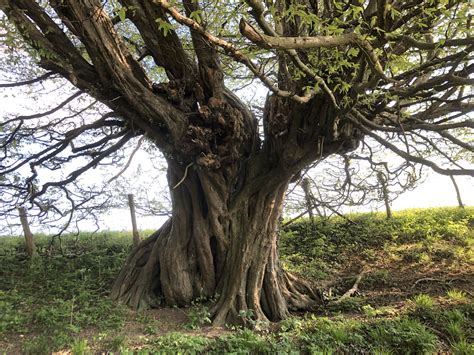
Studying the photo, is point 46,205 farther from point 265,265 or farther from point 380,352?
point 380,352

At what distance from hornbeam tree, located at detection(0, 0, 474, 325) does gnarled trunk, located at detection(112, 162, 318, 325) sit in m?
0.02

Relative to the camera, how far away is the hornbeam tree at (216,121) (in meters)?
4.35

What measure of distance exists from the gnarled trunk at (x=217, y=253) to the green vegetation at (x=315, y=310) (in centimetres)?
35

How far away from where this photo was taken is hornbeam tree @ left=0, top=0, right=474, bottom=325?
14.3 ft

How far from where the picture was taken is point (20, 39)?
457 centimetres

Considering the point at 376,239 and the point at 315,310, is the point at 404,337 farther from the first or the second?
the point at 376,239

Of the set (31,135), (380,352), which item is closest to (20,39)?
(31,135)

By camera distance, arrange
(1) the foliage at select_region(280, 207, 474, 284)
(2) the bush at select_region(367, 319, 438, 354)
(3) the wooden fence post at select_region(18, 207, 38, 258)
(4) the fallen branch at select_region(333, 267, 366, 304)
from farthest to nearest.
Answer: (1) the foliage at select_region(280, 207, 474, 284), (3) the wooden fence post at select_region(18, 207, 38, 258), (4) the fallen branch at select_region(333, 267, 366, 304), (2) the bush at select_region(367, 319, 438, 354)

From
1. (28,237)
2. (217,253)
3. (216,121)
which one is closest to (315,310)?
(217,253)

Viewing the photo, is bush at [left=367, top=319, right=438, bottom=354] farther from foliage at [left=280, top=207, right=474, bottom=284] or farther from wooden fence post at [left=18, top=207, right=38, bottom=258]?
wooden fence post at [left=18, top=207, right=38, bottom=258]

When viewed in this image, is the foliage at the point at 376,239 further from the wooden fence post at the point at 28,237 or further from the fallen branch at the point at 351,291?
the wooden fence post at the point at 28,237

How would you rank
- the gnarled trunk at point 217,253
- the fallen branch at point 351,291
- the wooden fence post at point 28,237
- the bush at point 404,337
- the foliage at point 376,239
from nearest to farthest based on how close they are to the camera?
the bush at point 404,337 < the gnarled trunk at point 217,253 < the fallen branch at point 351,291 < the wooden fence post at point 28,237 < the foliage at point 376,239

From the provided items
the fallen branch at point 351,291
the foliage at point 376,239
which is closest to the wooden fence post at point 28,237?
the foliage at point 376,239

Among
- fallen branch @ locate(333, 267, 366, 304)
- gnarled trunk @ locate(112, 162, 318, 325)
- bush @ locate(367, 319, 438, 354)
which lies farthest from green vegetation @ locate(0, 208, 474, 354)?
gnarled trunk @ locate(112, 162, 318, 325)
